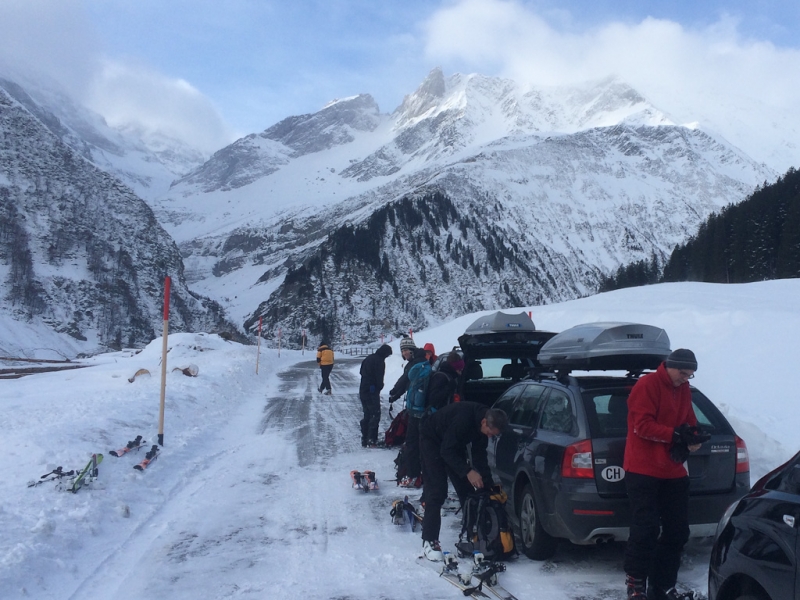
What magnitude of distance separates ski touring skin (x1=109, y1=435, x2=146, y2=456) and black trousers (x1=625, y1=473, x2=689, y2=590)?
6.58 metres

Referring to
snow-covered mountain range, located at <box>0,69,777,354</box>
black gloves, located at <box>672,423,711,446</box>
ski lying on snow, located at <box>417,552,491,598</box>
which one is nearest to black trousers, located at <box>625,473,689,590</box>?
black gloves, located at <box>672,423,711,446</box>

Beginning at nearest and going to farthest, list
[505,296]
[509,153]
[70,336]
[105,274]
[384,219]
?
[70,336]
[105,274]
[505,296]
[384,219]
[509,153]

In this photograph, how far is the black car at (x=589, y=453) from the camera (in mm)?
5113

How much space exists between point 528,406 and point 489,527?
1.41m

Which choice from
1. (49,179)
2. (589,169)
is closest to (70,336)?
(49,179)

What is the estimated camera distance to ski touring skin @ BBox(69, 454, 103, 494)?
22.2 feet

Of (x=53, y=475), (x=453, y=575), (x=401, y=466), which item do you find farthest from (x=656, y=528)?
(x=53, y=475)

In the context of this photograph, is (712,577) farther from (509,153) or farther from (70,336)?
(509,153)

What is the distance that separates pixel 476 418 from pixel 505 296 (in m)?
97.8

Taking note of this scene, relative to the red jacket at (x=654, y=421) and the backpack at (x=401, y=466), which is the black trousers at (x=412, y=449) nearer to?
the backpack at (x=401, y=466)

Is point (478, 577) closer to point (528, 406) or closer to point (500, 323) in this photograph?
point (528, 406)

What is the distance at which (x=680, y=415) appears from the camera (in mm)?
4590

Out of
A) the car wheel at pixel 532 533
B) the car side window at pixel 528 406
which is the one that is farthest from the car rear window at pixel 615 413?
the car wheel at pixel 532 533

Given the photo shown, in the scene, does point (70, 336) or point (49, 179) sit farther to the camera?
point (49, 179)
